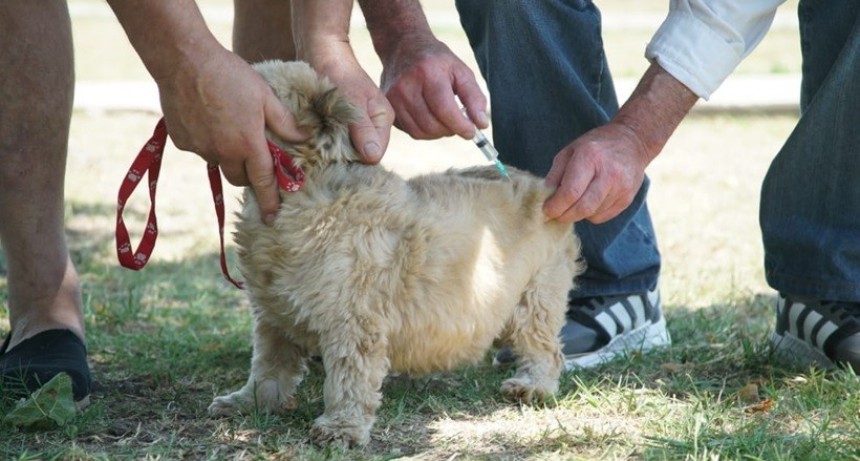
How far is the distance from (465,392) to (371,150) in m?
0.87

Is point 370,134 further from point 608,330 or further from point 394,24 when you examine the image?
point 608,330

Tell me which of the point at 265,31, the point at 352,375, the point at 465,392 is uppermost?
the point at 265,31

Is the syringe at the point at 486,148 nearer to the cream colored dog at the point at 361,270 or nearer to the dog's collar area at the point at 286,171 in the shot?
the cream colored dog at the point at 361,270

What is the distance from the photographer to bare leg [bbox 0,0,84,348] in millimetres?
3486

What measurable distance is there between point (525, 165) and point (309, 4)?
104 centimetres

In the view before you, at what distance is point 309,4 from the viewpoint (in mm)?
3311

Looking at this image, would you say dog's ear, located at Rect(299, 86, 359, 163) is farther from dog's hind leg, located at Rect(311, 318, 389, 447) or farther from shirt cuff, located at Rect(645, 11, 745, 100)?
shirt cuff, located at Rect(645, 11, 745, 100)

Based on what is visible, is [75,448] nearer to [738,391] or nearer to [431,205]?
[431,205]

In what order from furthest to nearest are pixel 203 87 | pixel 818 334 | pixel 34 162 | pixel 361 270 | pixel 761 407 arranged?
pixel 818 334, pixel 34 162, pixel 761 407, pixel 361 270, pixel 203 87

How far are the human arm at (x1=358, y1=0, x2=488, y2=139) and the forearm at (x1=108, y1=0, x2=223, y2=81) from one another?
2.38 ft

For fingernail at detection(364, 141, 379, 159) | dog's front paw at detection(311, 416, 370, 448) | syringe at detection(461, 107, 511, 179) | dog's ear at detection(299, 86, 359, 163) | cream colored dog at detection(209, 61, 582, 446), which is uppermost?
dog's ear at detection(299, 86, 359, 163)

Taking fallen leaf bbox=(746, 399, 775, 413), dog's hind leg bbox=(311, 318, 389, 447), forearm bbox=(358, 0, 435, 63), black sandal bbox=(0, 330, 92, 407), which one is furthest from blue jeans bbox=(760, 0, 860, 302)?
black sandal bbox=(0, 330, 92, 407)

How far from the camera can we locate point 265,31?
3.99 m

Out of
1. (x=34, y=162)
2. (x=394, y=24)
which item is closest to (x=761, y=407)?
(x=394, y=24)
